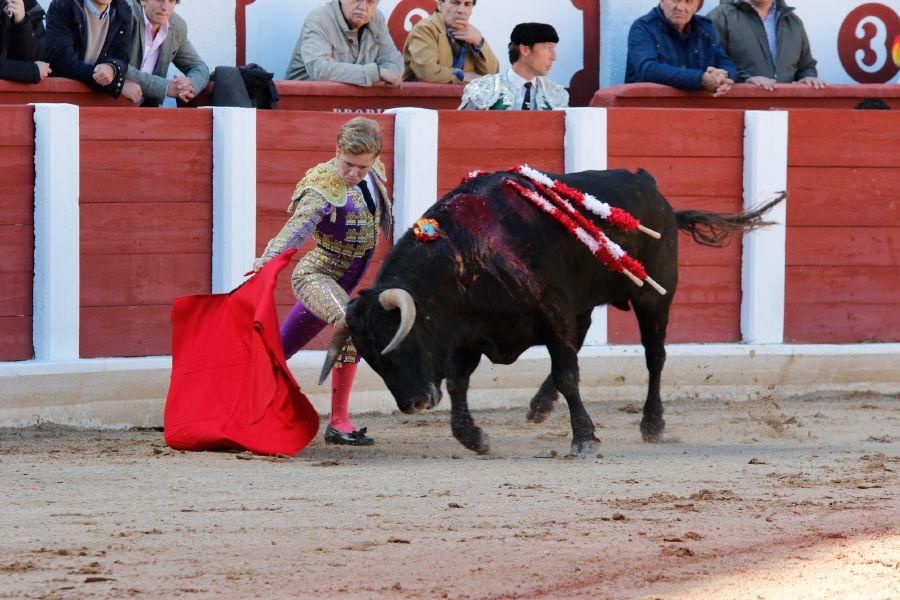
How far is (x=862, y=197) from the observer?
23.7 ft

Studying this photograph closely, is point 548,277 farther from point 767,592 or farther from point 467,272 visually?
point 767,592

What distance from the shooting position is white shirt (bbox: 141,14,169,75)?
6.62 m

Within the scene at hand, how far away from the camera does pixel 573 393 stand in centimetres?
514

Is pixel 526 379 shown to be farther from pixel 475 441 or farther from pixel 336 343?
pixel 336 343

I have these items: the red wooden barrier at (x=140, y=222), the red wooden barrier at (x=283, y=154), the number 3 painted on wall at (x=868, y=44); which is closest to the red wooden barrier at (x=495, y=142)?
the red wooden barrier at (x=283, y=154)

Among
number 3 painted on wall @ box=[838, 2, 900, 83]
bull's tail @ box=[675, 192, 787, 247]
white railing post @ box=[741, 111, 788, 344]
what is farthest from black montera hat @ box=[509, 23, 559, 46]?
number 3 painted on wall @ box=[838, 2, 900, 83]

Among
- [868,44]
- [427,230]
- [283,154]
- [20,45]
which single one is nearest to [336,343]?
[427,230]

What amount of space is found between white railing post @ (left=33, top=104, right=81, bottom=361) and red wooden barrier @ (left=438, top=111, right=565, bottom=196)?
1.53 m

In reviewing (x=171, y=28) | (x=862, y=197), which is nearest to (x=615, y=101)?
(x=862, y=197)

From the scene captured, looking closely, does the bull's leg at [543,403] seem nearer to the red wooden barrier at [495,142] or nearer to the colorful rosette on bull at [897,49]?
A: the red wooden barrier at [495,142]

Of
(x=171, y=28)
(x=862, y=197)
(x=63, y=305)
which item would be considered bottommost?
(x=63, y=305)

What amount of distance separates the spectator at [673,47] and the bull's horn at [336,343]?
2886 millimetres

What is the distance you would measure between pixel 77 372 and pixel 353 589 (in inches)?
119

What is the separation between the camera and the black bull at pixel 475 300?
492 cm
